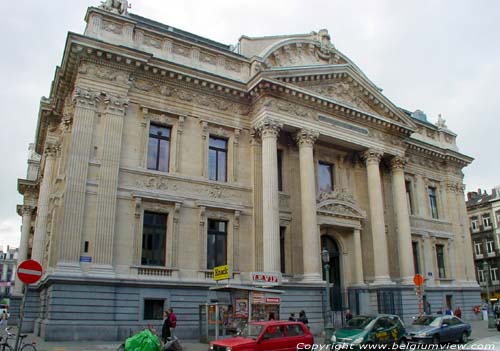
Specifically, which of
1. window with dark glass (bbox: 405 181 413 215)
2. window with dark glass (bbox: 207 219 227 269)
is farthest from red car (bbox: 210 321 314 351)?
window with dark glass (bbox: 405 181 413 215)

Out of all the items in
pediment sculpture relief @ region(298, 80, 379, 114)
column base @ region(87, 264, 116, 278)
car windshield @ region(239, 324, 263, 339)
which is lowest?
car windshield @ region(239, 324, 263, 339)

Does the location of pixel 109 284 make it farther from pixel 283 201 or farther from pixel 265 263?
pixel 283 201

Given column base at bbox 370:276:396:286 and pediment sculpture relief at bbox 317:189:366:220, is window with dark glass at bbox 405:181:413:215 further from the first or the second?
column base at bbox 370:276:396:286

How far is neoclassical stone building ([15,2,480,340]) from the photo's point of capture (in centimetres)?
2070

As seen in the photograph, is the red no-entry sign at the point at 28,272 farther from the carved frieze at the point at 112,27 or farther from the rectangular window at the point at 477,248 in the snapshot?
the rectangular window at the point at 477,248

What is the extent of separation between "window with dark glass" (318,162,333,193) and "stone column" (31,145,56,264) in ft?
57.9

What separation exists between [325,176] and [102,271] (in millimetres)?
15964

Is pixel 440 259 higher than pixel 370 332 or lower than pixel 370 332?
higher

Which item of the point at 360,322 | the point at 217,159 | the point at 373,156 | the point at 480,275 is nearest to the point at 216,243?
the point at 217,159

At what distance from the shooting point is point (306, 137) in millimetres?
26781

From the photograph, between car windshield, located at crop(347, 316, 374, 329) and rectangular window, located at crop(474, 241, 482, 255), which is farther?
rectangular window, located at crop(474, 241, 482, 255)

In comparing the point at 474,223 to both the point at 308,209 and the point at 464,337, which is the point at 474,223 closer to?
the point at 464,337

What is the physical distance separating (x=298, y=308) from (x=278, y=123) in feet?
33.4

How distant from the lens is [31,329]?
1025 inches
